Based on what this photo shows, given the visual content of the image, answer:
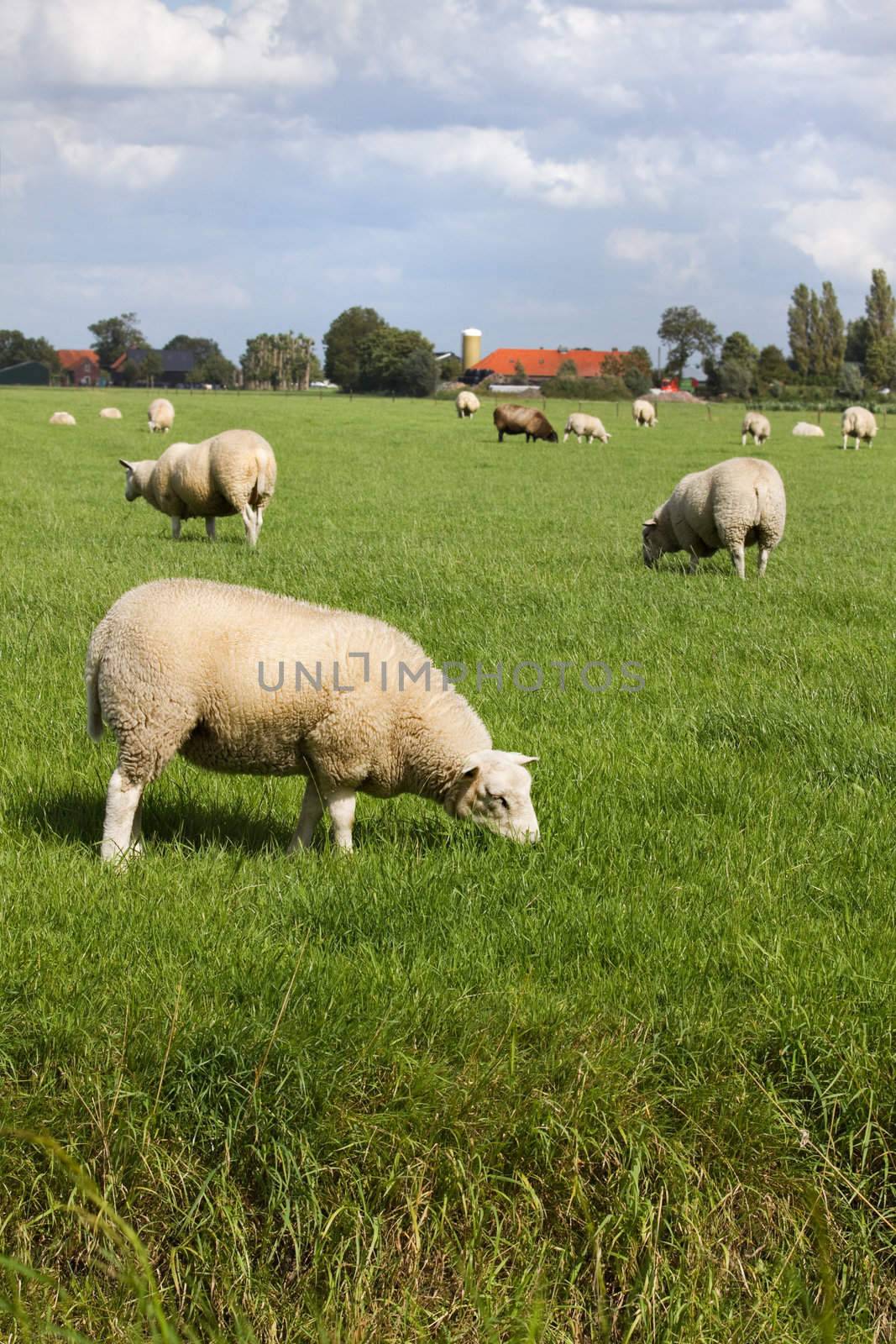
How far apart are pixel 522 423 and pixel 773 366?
80542 mm

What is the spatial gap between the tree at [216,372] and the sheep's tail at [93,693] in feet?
476

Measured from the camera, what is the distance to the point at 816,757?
19.0 feet

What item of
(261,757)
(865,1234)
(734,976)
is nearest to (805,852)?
(734,976)

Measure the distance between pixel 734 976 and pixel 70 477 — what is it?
2098cm

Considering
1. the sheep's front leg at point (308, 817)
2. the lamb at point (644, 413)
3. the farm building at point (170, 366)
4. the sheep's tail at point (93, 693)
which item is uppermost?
the farm building at point (170, 366)

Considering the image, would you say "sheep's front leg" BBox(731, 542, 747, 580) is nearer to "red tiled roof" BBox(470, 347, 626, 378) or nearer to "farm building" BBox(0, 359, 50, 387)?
"red tiled roof" BBox(470, 347, 626, 378)

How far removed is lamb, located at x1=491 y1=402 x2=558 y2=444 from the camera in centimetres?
4091

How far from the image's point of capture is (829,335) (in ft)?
383

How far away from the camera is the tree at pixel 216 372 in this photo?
144 m

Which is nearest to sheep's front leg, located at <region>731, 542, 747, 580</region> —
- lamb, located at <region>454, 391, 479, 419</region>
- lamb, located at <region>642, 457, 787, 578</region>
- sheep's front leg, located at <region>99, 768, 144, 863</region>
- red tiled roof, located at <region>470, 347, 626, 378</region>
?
lamb, located at <region>642, 457, 787, 578</region>

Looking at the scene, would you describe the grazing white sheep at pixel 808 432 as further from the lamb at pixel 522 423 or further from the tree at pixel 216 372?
the tree at pixel 216 372

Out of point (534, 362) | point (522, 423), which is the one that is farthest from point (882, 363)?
point (522, 423)

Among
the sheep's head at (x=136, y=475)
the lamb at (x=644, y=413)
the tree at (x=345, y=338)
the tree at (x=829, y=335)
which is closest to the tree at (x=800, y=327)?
the tree at (x=829, y=335)

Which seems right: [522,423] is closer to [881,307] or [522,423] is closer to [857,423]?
[857,423]
